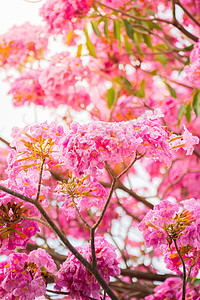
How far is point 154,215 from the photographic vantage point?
1.11 metres

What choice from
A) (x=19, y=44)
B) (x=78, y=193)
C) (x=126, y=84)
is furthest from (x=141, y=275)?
(x=19, y=44)

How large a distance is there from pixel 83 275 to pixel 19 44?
1791mm

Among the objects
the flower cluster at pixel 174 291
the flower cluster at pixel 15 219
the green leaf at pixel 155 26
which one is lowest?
the flower cluster at pixel 174 291

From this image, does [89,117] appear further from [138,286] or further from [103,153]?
[103,153]

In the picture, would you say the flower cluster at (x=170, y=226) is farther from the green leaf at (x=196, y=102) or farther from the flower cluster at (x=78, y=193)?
the green leaf at (x=196, y=102)

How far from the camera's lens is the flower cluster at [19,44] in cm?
255

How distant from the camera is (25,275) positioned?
115 centimetres

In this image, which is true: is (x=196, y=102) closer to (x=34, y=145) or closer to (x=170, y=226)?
(x=170, y=226)

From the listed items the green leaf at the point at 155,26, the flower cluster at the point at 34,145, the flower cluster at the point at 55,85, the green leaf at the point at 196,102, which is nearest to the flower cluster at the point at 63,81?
the flower cluster at the point at 55,85

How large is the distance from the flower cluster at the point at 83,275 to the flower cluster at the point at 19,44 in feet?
5.54

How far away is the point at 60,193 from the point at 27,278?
255 mm

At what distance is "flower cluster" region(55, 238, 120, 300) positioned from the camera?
1.15 metres

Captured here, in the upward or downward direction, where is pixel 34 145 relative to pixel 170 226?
upward

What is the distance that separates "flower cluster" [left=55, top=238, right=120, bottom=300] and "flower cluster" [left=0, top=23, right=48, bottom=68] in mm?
1688
